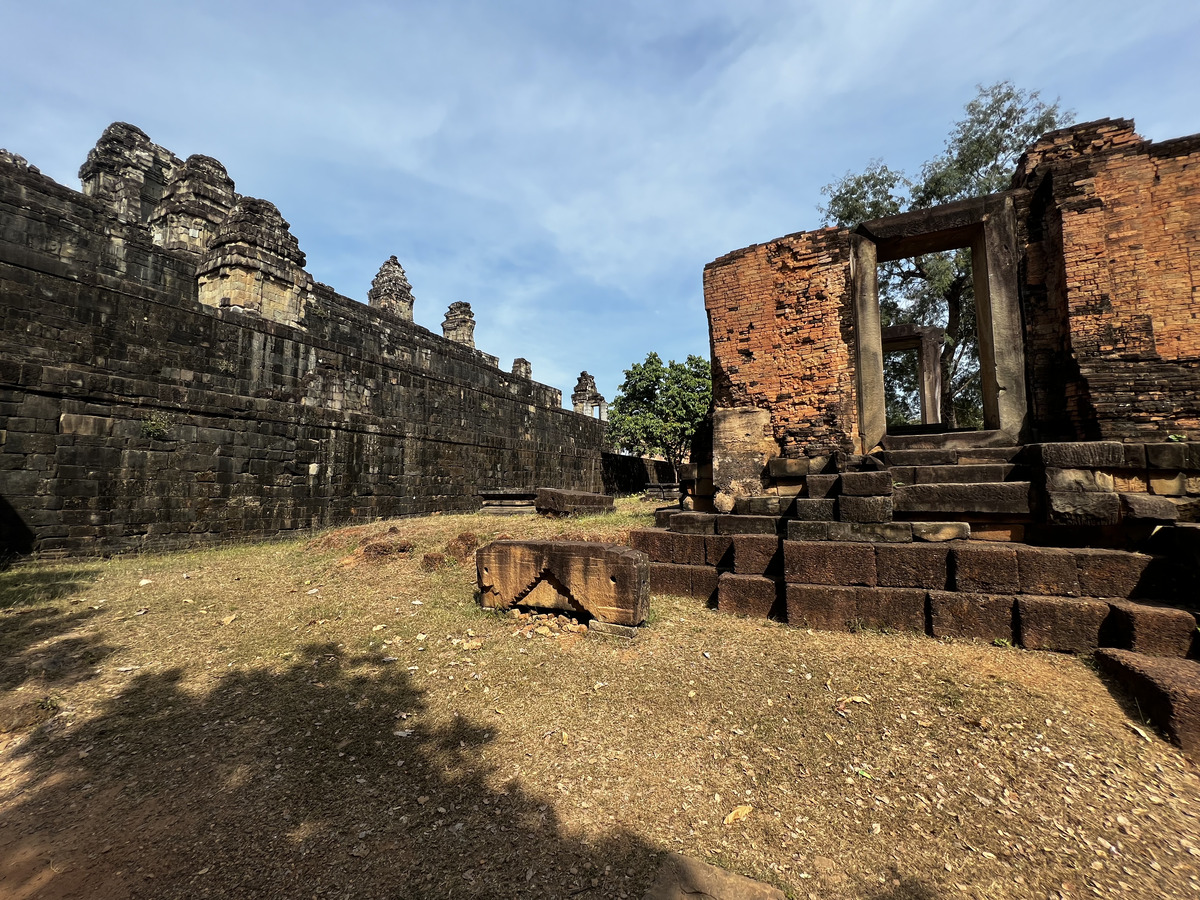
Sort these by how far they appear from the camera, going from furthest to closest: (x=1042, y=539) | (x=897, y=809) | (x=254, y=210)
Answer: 1. (x=254, y=210)
2. (x=1042, y=539)
3. (x=897, y=809)

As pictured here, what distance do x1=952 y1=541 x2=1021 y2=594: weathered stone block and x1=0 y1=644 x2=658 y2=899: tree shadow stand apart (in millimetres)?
3350

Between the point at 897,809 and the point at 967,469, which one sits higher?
the point at 967,469

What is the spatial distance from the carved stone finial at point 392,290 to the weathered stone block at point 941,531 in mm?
17821

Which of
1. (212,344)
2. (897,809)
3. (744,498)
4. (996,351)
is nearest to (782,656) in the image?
(897,809)

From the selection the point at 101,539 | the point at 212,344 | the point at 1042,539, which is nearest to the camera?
the point at 1042,539

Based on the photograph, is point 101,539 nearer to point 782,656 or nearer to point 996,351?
point 782,656

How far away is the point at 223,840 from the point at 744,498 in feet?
16.0

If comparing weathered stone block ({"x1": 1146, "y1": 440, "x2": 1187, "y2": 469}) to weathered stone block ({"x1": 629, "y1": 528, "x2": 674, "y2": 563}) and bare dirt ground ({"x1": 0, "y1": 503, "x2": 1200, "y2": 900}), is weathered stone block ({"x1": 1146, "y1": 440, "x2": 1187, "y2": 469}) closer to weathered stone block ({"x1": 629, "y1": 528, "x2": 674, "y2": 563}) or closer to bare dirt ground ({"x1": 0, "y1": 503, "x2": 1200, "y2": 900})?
bare dirt ground ({"x1": 0, "y1": 503, "x2": 1200, "y2": 900})

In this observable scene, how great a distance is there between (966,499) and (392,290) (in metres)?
18.9

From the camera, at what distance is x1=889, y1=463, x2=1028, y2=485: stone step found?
4.85m

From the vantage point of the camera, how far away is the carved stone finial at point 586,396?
27.3m

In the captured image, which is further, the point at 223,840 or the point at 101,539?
the point at 101,539

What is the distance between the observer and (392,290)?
18547 millimetres

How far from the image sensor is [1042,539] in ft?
14.5
